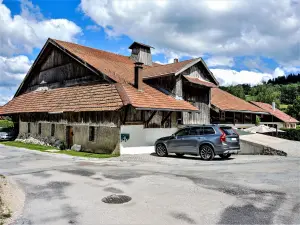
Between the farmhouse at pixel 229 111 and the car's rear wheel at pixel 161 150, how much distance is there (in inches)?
444

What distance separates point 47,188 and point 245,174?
7157 mm

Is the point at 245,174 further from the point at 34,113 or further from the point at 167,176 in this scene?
the point at 34,113

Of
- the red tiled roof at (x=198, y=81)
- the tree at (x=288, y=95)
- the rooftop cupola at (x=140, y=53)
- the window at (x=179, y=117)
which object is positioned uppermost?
the tree at (x=288, y=95)

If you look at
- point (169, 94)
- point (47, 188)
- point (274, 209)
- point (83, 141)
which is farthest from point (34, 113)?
point (274, 209)

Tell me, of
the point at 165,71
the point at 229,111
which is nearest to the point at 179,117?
the point at 165,71

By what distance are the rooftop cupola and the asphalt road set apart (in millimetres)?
20762

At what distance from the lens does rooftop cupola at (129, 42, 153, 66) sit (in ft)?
105

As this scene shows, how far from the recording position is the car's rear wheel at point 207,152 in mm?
15242

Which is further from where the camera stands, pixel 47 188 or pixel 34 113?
pixel 34 113

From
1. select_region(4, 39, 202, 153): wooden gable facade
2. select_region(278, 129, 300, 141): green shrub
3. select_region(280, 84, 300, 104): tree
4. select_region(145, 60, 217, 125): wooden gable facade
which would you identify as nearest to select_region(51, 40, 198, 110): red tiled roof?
select_region(4, 39, 202, 153): wooden gable facade

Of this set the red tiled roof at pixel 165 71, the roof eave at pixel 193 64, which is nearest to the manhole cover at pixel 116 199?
the red tiled roof at pixel 165 71

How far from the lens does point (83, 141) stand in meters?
21.3

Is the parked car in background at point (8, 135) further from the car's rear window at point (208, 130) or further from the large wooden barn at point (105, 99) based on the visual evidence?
the car's rear window at point (208, 130)

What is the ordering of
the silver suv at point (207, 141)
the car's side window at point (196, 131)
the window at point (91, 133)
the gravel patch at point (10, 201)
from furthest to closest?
1. the window at point (91, 133)
2. the car's side window at point (196, 131)
3. the silver suv at point (207, 141)
4. the gravel patch at point (10, 201)
